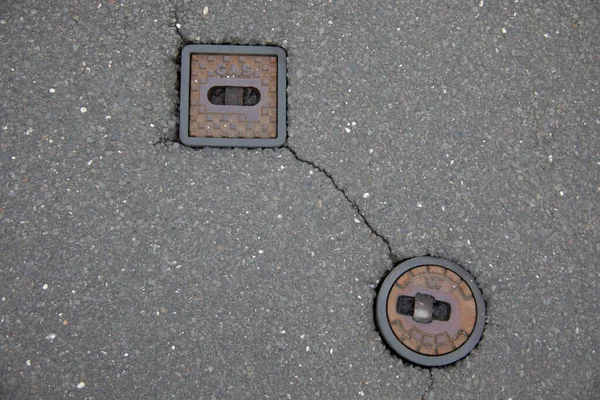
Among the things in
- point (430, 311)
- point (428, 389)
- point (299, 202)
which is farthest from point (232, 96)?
point (428, 389)

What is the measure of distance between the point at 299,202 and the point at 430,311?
0.70 meters

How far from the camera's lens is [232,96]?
2.30m

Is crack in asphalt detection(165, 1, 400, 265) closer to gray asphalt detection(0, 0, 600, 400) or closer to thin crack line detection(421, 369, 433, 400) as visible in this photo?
gray asphalt detection(0, 0, 600, 400)

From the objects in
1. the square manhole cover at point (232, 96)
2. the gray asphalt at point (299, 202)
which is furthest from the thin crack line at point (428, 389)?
the square manhole cover at point (232, 96)

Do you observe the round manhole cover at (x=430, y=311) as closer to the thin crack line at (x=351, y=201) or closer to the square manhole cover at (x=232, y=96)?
the thin crack line at (x=351, y=201)

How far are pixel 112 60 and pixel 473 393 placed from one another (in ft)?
6.65

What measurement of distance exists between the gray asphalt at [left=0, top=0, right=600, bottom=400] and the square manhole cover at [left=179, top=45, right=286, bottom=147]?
0.05 meters

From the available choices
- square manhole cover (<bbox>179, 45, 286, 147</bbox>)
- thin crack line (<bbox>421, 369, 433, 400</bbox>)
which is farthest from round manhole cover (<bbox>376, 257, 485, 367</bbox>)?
square manhole cover (<bbox>179, 45, 286, 147</bbox>)

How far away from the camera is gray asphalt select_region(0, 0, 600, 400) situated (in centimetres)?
207

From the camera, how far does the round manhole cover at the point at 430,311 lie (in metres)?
2.12

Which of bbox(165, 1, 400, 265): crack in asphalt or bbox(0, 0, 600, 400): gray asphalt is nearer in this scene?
bbox(0, 0, 600, 400): gray asphalt

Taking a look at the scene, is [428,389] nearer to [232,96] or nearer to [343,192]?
[343,192]

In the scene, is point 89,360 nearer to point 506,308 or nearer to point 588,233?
point 506,308

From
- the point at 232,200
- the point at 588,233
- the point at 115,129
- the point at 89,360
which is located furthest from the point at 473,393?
the point at 115,129
